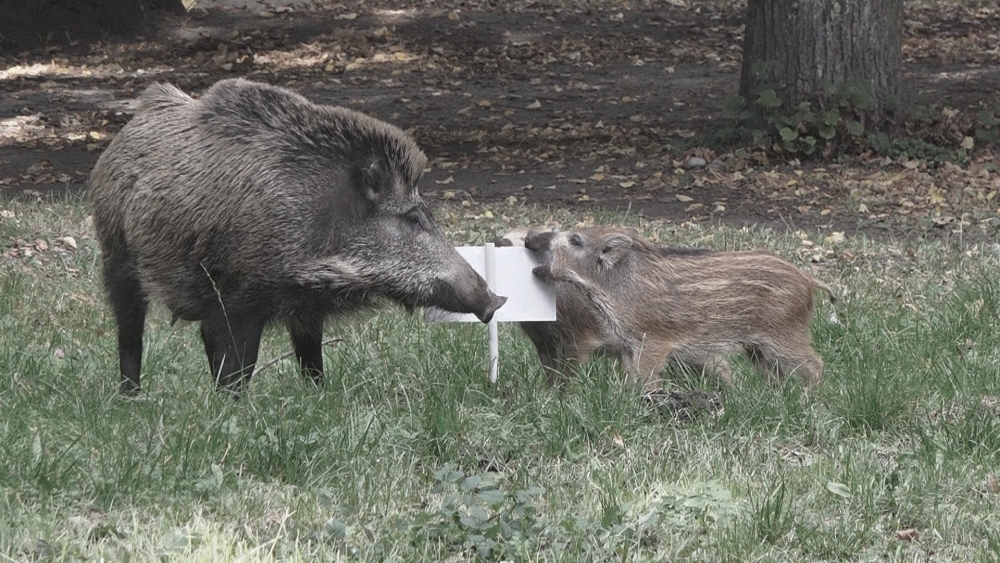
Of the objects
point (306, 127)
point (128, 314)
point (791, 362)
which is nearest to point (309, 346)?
point (128, 314)

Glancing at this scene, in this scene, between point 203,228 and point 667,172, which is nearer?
point 203,228

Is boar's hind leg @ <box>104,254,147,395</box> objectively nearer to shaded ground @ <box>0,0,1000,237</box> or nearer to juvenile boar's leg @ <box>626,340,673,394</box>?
juvenile boar's leg @ <box>626,340,673,394</box>

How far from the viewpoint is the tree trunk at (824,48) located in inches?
420

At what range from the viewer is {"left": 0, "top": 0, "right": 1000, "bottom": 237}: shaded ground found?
10.3 meters

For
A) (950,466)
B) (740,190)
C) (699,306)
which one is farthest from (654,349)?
(740,190)

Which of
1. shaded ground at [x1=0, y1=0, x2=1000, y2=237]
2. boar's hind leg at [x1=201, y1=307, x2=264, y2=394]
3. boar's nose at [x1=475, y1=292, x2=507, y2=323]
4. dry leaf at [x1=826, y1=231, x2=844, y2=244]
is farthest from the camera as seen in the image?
shaded ground at [x1=0, y1=0, x2=1000, y2=237]

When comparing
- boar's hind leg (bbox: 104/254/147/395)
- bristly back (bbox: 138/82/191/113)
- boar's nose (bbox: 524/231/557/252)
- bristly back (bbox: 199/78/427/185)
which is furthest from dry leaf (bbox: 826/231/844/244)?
boar's hind leg (bbox: 104/254/147/395)

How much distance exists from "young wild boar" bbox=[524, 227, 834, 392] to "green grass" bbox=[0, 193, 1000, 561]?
18 cm

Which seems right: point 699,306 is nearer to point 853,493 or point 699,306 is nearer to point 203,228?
point 853,493

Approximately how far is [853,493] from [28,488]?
8.29 ft

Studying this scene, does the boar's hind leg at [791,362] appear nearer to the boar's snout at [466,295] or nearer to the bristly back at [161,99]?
the boar's snout at [466,295]

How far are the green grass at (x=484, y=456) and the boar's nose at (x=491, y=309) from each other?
27cm

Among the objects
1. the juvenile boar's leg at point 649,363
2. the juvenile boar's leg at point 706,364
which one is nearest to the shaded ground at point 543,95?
the juvenile boar's leg at point 706,364

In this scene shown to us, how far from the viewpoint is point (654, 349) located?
5445 millimetres
